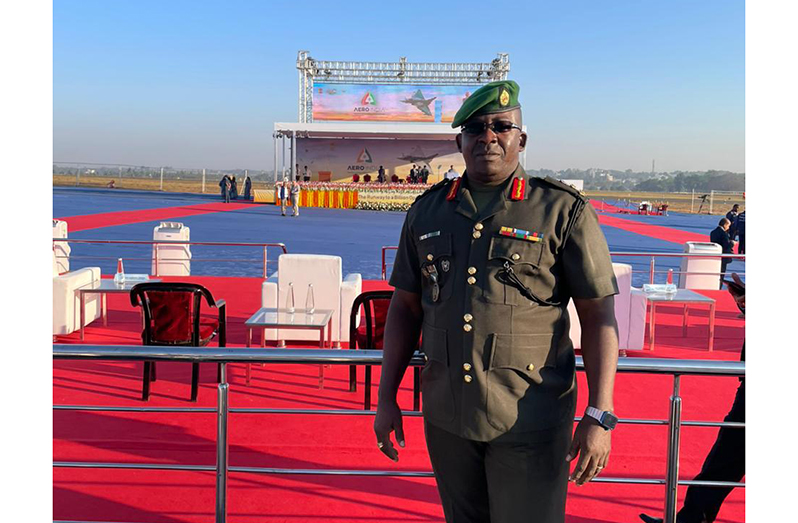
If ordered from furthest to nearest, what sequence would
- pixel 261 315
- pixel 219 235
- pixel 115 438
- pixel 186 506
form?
pixel 219 235 → pixel 261 315 → pixel 115 438 → pixel 186 506

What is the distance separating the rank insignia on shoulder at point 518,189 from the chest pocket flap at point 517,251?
0.13 m

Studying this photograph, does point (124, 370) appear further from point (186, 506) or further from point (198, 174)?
point (198, 174)

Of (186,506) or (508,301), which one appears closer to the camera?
(508,301)

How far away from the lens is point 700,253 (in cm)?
1134

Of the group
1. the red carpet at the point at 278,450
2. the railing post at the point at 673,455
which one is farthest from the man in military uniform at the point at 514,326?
the red carpet at the point at 278,450

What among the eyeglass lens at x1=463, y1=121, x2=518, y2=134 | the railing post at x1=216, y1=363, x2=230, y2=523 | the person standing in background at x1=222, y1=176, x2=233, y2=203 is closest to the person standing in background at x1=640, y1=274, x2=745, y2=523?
the eyeglass lens at x1=463, y1=121, x2=518, y2=134

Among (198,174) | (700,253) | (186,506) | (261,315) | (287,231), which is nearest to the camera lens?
(186,506)

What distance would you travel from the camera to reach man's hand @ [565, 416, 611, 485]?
1888 millimetres

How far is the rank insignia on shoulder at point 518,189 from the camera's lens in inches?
78.2

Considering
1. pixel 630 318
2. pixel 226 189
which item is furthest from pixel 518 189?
pixel 226 189

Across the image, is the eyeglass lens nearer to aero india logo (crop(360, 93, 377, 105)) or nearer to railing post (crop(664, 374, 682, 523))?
railing post (crop(664, 374, 682, 523))

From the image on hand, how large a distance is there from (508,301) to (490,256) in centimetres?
15

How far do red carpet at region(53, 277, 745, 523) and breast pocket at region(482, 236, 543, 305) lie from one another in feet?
6.87

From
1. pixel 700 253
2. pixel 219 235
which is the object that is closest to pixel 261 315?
pixel 700 253
